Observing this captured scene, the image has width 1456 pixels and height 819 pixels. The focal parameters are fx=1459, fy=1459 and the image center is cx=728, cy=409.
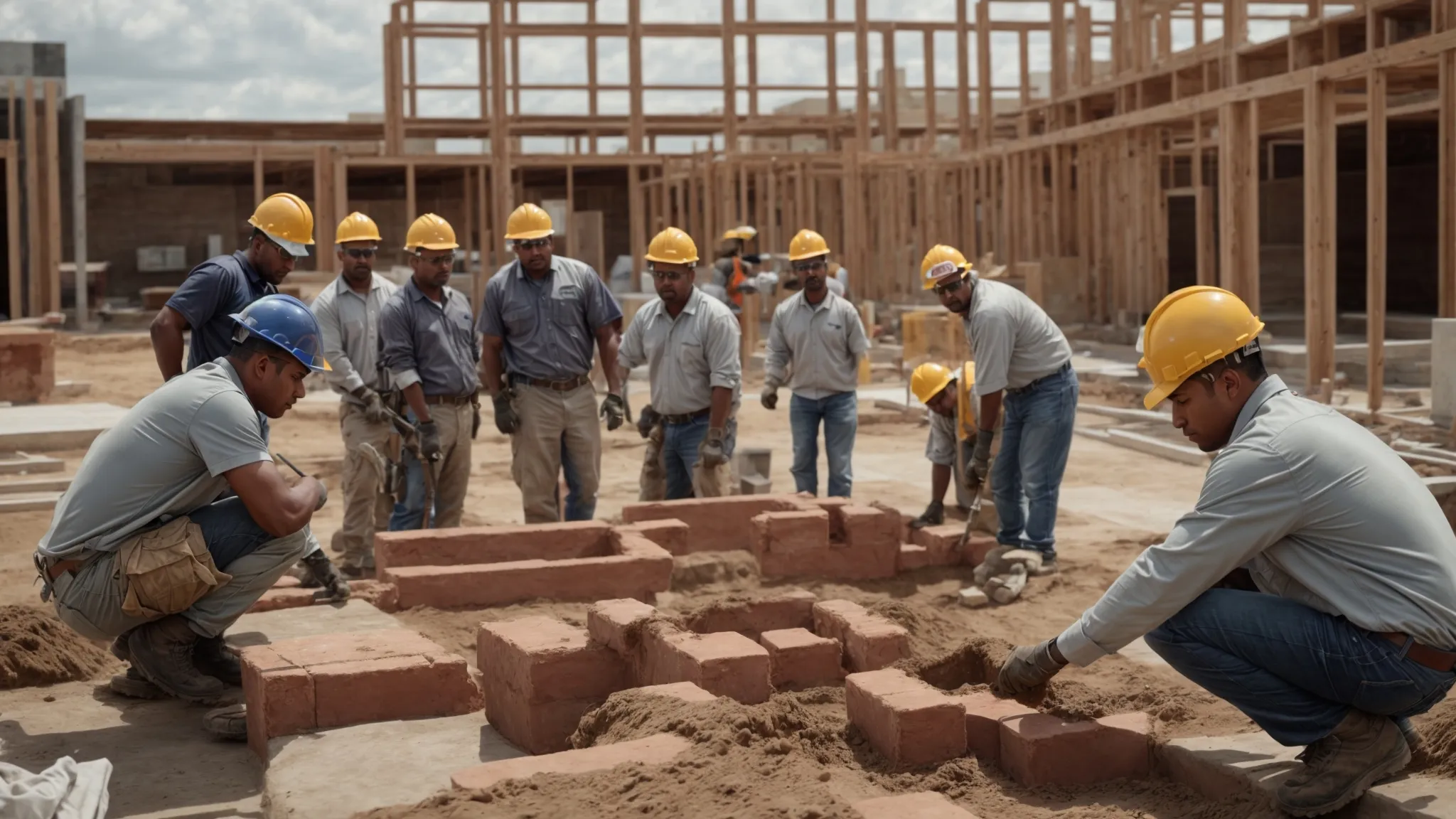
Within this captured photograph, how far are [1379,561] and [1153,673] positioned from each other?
6.80ft

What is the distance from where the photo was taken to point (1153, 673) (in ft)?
17.8

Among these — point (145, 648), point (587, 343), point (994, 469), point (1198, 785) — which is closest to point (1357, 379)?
point (994, 469)

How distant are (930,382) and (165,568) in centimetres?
464

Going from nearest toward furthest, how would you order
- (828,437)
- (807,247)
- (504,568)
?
(504,568) → (828,437) → (807,247)

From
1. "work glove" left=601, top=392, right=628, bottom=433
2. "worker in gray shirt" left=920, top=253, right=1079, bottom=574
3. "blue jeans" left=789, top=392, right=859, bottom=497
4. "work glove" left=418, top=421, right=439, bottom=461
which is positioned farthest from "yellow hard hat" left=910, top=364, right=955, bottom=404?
"work glove" left=418, top=421, right=439, bottom=461

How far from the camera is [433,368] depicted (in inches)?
295

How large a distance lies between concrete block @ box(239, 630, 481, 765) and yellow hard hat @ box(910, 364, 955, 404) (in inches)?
156

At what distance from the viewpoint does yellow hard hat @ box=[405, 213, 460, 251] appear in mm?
7594

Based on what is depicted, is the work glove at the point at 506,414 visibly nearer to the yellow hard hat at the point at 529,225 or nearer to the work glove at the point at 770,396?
the yellow hard hat at the point at 529,225

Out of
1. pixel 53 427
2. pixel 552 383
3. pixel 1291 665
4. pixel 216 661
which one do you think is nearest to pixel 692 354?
pixel 552 383

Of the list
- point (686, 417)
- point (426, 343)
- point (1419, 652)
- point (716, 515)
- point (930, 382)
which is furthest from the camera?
point (930, 382)

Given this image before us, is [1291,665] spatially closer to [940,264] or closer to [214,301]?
[940,264]

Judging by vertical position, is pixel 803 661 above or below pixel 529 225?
below

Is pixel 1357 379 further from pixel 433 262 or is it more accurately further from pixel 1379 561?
pixel 1379 561
